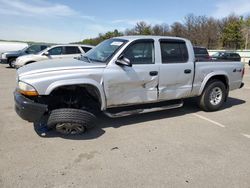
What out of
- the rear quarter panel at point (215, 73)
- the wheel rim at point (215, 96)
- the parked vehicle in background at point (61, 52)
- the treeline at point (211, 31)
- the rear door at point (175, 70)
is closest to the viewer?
the rear door at point (175, 70)

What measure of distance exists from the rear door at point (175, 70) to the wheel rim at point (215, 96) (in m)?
0.89

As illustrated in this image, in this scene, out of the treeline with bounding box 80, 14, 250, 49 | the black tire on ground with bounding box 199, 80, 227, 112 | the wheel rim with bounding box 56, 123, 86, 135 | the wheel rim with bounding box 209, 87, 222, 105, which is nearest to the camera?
the wheel rim with bounding box 56, 123, 86, 135

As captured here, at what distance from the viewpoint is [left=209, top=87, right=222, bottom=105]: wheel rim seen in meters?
6.15

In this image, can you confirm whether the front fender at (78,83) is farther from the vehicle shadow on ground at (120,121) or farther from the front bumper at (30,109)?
the vehicle shadow on ground at (120,121)

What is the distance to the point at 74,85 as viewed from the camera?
425 cm

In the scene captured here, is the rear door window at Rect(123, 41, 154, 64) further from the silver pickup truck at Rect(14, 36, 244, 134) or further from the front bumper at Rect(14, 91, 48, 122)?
the front bumper at Rect(14, 91, 48, 122)

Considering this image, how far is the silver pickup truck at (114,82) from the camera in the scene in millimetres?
4059

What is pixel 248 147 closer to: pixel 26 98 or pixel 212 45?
pixel 26 98

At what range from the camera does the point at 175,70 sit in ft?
17.1

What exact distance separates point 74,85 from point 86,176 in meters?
1.66

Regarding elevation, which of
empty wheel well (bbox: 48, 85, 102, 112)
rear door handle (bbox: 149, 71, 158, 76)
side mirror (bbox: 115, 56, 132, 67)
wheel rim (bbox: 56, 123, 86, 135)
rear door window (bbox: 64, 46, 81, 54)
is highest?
rear door window (bbox: 64, 46, 81, 54)

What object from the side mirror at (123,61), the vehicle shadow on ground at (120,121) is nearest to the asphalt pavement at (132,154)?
the vehicle shadow on ground at (120,121)

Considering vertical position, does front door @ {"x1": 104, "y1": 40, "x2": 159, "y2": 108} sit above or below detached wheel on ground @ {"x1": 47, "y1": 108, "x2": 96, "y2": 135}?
above

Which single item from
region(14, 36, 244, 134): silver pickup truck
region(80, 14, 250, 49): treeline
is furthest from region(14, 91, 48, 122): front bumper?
region(80, 14, 250, 49): treeline
